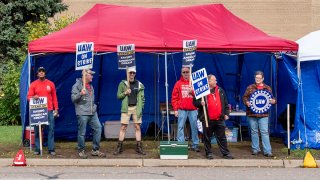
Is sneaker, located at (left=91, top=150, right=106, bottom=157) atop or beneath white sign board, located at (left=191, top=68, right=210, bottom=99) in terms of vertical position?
beneath

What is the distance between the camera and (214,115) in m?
10.9

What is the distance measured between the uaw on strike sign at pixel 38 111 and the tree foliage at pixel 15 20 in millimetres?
11563

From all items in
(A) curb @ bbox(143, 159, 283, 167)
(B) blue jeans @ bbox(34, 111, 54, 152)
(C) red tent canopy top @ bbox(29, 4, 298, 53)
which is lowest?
(A) curb @ bbox(143, 159, 283, 167)

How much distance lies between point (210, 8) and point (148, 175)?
5.85m

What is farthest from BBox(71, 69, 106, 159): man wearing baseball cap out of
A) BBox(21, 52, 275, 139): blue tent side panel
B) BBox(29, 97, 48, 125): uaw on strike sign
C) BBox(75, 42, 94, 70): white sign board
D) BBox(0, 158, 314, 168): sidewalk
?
BBox(21, 52, 275, 139): blue tent side panel

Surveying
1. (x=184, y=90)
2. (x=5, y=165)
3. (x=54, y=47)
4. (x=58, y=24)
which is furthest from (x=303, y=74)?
(x=58, y=24)

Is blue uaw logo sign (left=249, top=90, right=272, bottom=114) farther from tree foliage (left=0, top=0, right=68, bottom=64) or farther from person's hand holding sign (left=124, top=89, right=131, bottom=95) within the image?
tree foliage (left=0, top=0, right=68, bottom=64)

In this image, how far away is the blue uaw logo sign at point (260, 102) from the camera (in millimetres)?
11258

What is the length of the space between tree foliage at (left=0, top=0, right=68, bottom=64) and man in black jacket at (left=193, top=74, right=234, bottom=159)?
13179 mm

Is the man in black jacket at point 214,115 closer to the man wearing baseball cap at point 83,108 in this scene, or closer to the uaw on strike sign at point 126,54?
the uaw on strike sign at point 126,54

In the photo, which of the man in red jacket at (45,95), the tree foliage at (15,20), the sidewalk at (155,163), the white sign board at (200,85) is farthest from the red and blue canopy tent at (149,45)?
the tree foliage at (15,20)

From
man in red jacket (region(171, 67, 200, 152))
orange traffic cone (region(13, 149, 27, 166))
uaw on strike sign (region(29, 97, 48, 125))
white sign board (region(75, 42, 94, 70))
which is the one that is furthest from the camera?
man in red jacket (region(171, 67, 200, 152))

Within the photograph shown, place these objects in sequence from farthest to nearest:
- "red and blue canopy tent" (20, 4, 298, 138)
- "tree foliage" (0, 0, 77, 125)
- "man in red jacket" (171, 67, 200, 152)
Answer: "tree foliage" (0, 0, 77, 125)
"red and blue canopy tent" (20, 4, 298, 138)
"man in red jacket" (171, 67, 200, 152)

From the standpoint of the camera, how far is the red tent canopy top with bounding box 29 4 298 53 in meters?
11.8
